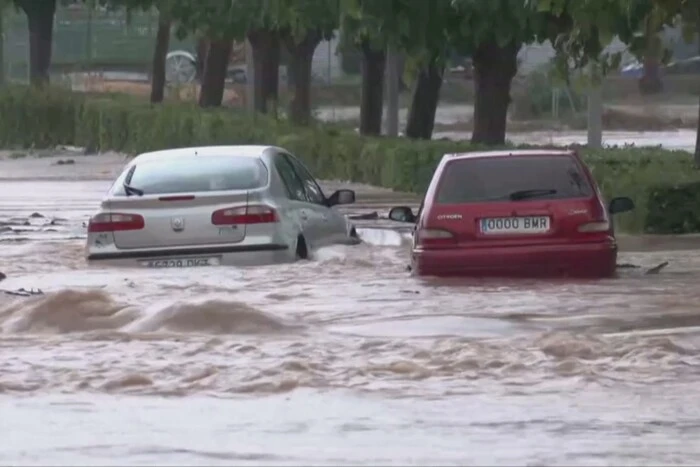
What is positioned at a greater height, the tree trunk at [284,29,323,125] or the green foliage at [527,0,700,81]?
the green foliage at [527,0,700,81]

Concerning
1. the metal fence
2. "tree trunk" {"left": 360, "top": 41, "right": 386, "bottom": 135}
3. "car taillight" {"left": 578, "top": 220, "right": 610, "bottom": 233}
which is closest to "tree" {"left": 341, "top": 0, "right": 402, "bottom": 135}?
"car taillight" {"left": 578, "top": 220, "right": 610, "bottom": 233}

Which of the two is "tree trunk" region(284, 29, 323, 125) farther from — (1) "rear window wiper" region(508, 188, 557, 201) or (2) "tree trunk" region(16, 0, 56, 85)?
(1) "rear window wiper" region(508, 188, 557, 201)

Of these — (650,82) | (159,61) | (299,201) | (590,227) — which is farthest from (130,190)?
(650,82)

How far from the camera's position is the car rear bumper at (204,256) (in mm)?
17219

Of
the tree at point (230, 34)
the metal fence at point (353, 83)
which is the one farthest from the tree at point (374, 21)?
the metal fence at point (353, 83)

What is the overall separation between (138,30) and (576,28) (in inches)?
2852

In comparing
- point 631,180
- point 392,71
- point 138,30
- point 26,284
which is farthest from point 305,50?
point 138,30

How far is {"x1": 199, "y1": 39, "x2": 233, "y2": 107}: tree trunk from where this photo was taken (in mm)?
50281

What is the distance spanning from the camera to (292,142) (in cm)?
3653

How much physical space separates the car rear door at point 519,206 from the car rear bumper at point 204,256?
1.81 metres

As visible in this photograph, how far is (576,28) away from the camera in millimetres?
22219

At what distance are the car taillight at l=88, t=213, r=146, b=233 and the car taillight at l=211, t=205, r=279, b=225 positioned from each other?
0.63 meters

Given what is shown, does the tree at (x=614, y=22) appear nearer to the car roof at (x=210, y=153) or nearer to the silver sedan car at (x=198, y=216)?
the car roof at (x=210, y=153)

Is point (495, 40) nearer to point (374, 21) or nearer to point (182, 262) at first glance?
point (374, 21)
